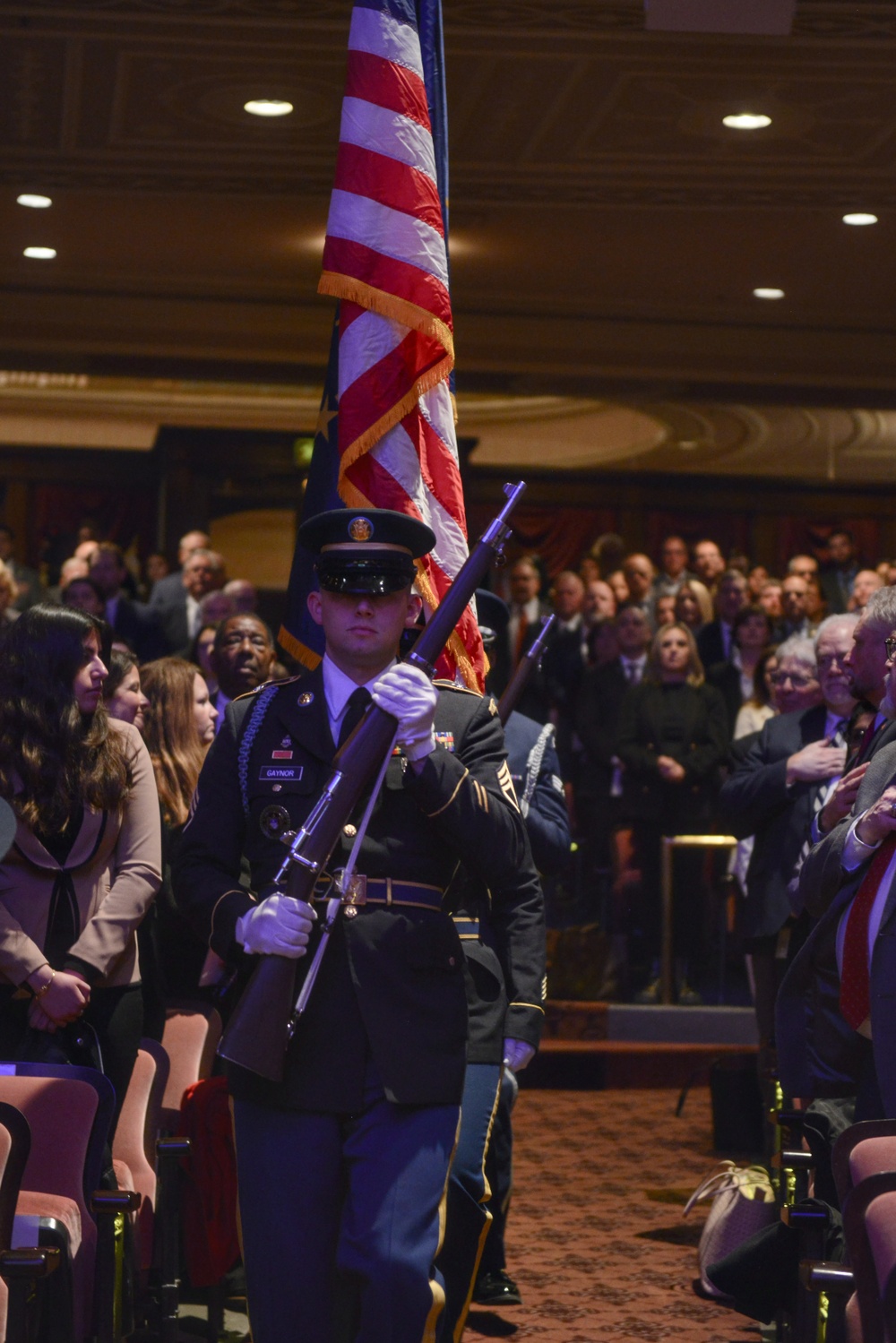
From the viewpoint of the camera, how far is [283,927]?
2.81 metres

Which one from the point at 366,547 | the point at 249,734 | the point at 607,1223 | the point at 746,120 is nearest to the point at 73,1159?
the point at 249,734

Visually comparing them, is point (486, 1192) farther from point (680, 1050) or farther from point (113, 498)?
point (113, 498)

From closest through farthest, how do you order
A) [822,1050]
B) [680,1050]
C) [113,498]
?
[822,1050] < [680,1050] < [113,498]

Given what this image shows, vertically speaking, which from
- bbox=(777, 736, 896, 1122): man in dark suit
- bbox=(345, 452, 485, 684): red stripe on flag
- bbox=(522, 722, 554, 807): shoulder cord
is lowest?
bbox=(777, 736, 896, 1122): man in dark suit

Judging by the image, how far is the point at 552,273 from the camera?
1183 centimetres

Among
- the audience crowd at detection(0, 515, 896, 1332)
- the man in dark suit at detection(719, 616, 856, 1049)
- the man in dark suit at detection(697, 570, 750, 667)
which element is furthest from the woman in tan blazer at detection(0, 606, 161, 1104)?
the man in dark suit at detection(697, 570, 750, 667)

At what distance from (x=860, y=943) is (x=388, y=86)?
2301mm

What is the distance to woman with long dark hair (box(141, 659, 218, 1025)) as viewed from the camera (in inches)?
187

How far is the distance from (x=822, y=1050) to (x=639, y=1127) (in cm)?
394

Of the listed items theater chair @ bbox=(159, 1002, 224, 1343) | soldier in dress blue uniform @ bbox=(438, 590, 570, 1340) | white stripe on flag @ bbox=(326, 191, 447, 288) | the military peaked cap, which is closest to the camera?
the military peaked cap

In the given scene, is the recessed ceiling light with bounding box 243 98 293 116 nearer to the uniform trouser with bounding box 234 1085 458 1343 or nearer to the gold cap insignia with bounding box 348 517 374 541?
the gold cap insignia with bounding box 348 517 374 541

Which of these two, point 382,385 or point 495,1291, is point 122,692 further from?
point 495,1291

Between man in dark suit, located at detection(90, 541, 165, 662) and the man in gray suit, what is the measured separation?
6.71 meters

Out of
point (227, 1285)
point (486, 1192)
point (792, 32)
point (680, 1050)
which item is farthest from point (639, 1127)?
A: point (792, 32)
